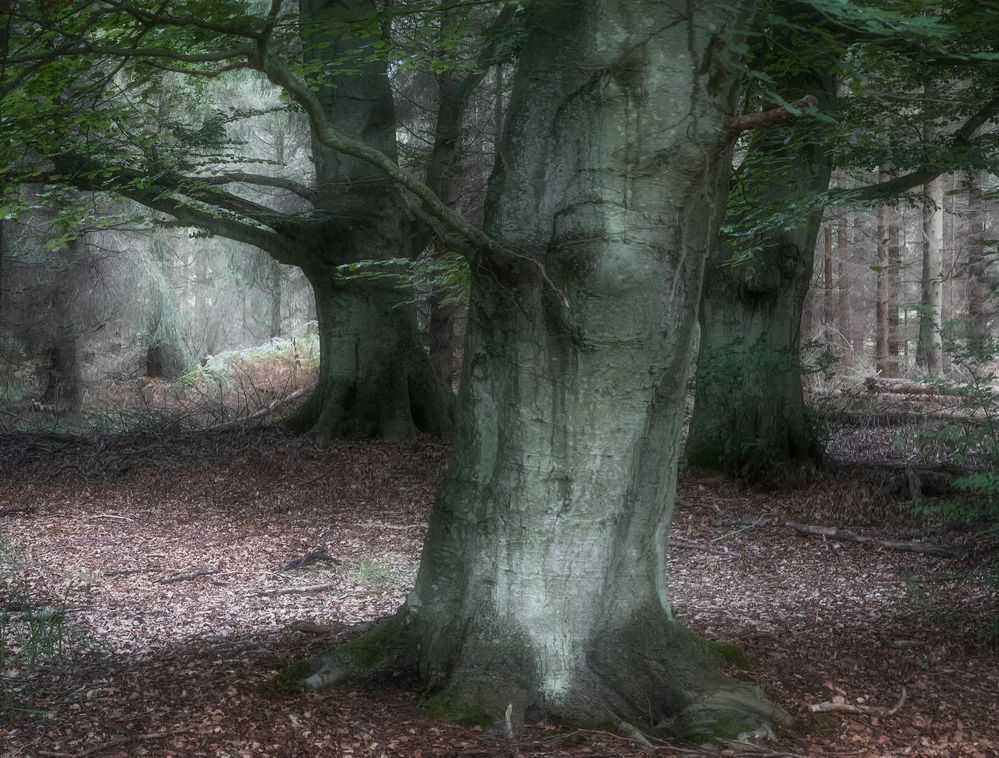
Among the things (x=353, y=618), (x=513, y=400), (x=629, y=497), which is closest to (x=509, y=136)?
(x=513, y=400)

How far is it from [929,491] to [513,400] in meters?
7.22

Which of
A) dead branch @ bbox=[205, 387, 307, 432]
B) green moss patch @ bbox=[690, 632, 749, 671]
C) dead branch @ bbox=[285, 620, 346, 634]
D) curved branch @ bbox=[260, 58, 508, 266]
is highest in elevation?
curved branch @ bbox=[260, 58, 508, 266]

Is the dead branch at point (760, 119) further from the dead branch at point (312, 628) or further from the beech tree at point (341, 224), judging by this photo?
the beech tree at point (341, 224)

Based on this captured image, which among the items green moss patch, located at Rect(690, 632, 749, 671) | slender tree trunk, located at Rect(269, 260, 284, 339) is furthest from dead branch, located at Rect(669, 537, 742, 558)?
slender tree trunk, located at Rect(269, 260, 284, 339)

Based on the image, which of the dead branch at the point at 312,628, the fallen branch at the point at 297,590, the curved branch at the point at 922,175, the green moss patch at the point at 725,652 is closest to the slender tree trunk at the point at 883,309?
the curved branch at the point at 922,175

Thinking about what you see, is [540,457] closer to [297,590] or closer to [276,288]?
[297,590]

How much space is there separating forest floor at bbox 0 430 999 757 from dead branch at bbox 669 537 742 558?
3 centimetres

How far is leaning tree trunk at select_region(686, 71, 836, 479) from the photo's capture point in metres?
10.6

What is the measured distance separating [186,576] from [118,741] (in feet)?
13.0

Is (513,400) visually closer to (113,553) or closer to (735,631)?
(735,631)

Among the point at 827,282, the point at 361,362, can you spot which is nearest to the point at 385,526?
the point at 361,362

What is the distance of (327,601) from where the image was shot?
7.04 metres

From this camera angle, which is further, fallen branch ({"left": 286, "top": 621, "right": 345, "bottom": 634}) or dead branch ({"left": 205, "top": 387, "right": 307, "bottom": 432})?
dead branch ({"left": 205, "top": 387, "right": 307, "bottom": 432})

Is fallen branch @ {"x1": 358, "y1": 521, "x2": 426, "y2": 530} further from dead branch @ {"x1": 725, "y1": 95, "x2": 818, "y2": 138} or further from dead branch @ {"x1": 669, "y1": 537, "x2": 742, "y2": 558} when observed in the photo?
dead branch @ {"x1": 725, "y1": 95, "x2": 818, "y2": 138}
